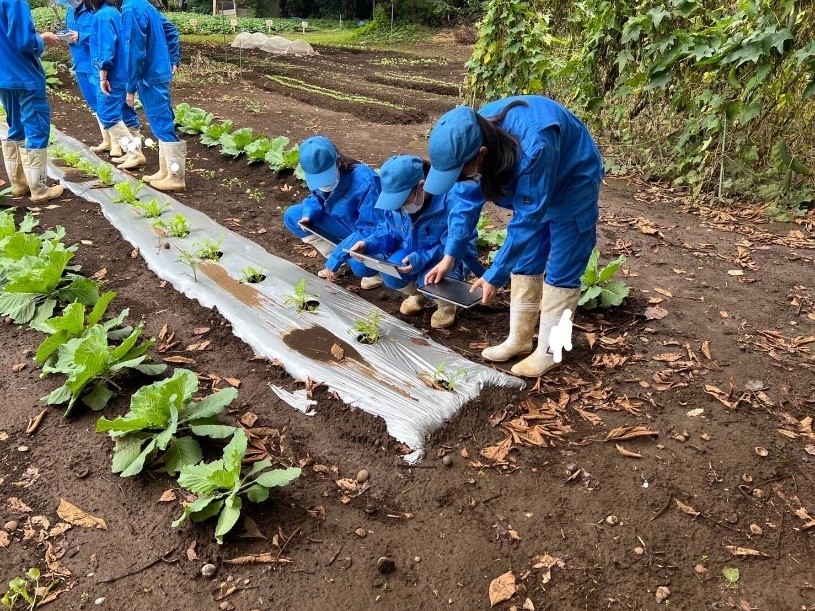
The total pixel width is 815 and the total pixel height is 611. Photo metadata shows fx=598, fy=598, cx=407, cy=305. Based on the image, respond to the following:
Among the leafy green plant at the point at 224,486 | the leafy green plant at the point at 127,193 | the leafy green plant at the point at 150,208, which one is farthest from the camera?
the leafy green plant at the point at 127,193

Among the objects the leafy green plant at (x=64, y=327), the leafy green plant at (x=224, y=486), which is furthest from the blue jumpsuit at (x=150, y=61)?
the leafy green plant at (x=224, y=486)

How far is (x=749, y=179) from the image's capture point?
5660 millimetres

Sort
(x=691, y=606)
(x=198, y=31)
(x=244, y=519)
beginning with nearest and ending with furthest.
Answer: (x=691, y=606)
(x=244, y=519)
(x=198, y=31)

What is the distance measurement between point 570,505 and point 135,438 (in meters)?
1.89

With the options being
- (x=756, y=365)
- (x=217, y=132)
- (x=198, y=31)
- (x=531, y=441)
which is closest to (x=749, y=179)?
(x=756, y=365)

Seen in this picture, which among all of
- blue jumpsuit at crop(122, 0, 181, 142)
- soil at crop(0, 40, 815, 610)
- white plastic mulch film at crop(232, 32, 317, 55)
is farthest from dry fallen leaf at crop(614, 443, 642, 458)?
white plastic mulch film at crop(232, 32, 317, 55)

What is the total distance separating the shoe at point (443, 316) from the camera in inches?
146

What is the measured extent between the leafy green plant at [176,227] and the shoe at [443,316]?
2.30m

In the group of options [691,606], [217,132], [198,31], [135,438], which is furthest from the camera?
[198,31]

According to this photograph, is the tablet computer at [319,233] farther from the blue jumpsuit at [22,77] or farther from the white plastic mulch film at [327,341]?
the blue jumpsuit at [22,77]

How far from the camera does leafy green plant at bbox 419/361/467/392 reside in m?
3.06

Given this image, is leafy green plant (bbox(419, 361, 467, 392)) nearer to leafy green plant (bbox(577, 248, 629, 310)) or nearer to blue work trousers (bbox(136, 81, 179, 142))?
leafy green plant (bbox(577, 248, 629, 310))

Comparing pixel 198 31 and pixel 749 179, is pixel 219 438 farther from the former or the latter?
pixel 198 31

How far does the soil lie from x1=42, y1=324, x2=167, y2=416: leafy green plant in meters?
0.09
